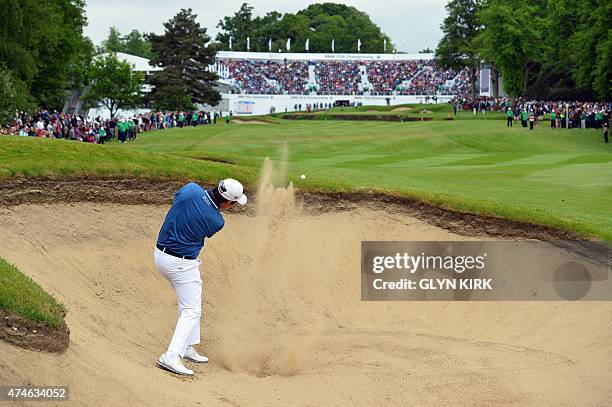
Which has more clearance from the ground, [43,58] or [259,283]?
[43,58]

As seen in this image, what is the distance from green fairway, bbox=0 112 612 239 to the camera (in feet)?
60.6

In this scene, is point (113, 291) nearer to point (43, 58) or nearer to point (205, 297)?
point (205, 297)

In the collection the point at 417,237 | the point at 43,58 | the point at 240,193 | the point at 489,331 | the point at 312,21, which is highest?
the point at 312,21

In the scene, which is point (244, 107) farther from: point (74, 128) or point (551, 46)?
point (74, 128)

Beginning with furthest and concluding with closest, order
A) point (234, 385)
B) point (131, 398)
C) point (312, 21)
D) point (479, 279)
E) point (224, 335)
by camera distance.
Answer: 1. point (312, 21)
2. point (479, 279)
3. point (224, 335)
4. point (234, 385)
5. point (131, 398)

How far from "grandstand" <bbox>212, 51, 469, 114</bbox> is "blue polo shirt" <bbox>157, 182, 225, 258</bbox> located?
109252 millimetres

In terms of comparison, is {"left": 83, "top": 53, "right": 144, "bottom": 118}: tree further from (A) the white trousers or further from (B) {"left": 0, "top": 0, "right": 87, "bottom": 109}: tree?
(A) the white trousers

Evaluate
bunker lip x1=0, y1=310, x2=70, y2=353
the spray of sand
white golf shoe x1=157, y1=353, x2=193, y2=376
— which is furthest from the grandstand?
bunker lip x1=0, y1=310, x2=70, y2=353

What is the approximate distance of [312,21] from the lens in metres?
187

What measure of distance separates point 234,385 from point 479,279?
7162 mm

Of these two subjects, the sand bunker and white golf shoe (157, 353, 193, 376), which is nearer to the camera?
the sand bunker

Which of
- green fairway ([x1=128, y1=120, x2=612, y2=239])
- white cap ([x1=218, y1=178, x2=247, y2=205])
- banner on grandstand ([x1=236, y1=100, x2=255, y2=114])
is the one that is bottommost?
green fairway ([x1=128, y1=120, x2=612, y2=239])

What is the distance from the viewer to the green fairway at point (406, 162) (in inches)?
727

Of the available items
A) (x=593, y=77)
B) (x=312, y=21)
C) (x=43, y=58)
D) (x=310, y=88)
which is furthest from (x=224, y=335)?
(x=312, y=21)
